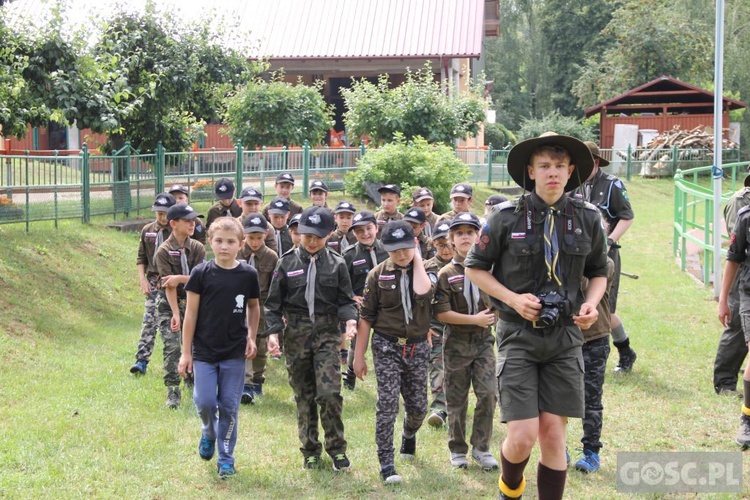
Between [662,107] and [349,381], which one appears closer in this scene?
[349,381]

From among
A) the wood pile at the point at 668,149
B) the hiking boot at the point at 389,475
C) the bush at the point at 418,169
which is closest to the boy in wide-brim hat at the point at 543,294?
the hiking boot at the point at 389,475

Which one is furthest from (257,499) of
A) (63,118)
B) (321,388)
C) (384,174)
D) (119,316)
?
(384,174)

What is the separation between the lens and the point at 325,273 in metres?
7.11

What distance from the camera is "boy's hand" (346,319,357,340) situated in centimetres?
688

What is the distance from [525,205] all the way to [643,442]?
3122 mm

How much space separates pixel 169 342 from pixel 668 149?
31.6 m

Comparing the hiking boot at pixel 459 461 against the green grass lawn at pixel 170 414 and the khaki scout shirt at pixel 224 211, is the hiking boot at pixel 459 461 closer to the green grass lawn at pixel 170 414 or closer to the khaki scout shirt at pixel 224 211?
the green grass lawn at pixel 170 414

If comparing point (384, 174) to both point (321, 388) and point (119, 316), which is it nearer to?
point (119, 316)

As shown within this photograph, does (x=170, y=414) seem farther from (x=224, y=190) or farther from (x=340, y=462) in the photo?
(x=224, y=190)

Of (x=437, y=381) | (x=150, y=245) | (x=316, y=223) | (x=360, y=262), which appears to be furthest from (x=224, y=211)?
(x=316, y=223)

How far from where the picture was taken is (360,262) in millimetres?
9336

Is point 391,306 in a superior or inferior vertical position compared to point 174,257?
inferior

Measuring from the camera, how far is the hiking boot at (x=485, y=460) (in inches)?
273

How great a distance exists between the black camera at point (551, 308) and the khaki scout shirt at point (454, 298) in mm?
2020
